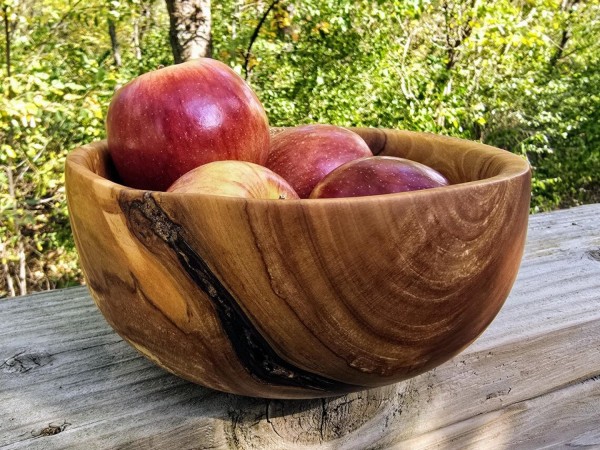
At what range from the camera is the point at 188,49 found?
7.43 ft

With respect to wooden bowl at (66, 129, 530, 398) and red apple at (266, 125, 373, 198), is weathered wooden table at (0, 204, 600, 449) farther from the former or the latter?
red apple at (266, 125, 373, 198)

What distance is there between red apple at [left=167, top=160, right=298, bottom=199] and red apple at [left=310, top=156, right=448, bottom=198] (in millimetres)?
57

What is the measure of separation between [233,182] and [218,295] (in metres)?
0.13

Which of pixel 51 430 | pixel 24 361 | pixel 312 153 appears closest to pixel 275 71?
pixel 312 153

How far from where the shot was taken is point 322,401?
610 mm

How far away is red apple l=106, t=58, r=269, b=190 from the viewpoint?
0.69 metres

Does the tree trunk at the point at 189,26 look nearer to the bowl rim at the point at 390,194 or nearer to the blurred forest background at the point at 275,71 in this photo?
the blurred forest background at the point at 275,71

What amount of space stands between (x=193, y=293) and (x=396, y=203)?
17cm

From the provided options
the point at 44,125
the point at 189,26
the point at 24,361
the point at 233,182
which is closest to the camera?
the point at 233,182

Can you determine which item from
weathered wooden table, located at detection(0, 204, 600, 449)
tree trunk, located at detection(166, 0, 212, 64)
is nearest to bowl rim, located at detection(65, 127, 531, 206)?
weathered wooden table, located at detection(0, 204, 600, 449)

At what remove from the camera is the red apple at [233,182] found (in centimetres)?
53

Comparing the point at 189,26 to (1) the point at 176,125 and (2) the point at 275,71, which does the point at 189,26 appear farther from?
(1) the point at 176,125

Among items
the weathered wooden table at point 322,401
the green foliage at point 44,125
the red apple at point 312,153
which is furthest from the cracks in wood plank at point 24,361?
the green foliage at point 44,125

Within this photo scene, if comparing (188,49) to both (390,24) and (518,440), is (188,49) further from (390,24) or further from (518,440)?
(518,440)
